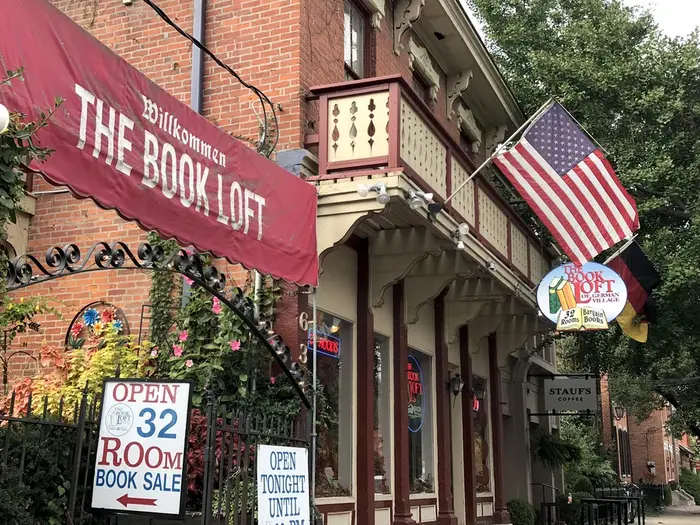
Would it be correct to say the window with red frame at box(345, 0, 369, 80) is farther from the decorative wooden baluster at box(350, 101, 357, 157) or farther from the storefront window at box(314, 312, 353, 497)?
the storefront window at box(314, 312, 353, 497)

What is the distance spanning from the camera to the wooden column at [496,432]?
1484cm

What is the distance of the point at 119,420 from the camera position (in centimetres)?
589

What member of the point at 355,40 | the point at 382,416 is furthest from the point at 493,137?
the point at 382,416

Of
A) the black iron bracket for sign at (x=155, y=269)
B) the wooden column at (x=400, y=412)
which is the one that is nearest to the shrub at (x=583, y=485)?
the wooden column at (x=400, y=412)

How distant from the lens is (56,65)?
4859 mm

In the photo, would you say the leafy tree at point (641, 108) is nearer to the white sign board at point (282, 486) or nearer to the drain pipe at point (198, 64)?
the drain pipe at point (198, 64)

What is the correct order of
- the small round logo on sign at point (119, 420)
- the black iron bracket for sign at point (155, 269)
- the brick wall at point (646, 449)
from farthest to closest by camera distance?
the brick wall at point (646, 449)
the small round logo on sign at point (119, 420)
the black iron bracket for sign at point (155, 269)

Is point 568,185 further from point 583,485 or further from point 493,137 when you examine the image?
point 583,485

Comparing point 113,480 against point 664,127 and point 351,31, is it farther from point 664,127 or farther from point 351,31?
point 664,127

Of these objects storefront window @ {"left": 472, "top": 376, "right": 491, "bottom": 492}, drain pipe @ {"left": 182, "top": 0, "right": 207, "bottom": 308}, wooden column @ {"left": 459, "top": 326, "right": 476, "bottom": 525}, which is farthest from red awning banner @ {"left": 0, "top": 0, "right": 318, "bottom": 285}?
storefront window @ {"left": 472, "top": 376, "right": 491, "bottom": 492}

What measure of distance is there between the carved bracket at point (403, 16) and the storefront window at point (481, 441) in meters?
6.14

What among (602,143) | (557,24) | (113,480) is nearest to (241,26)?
(113,480)

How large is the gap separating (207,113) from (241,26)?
1.13 meters

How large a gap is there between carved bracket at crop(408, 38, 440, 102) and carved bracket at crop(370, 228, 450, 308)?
3860 mm
